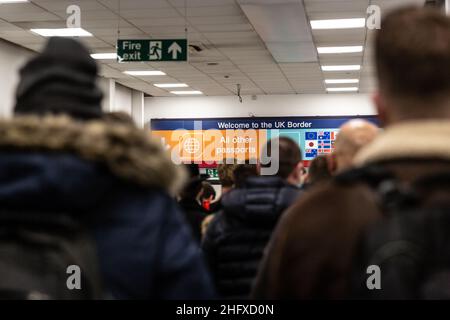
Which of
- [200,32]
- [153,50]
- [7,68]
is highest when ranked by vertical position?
[200,32]

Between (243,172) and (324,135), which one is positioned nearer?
(243,172)

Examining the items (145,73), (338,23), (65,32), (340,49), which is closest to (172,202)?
(338,23)

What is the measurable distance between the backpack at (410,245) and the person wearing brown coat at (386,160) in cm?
3

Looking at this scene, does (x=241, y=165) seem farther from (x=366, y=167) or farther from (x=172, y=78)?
(x=172, y=78)

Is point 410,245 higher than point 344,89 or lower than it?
lower

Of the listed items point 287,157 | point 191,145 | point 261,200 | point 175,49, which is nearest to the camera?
point 261,200

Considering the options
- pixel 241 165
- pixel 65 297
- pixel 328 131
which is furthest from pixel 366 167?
pixel 328 131

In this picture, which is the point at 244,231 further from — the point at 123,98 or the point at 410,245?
the point at 123,98

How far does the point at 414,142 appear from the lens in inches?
44.8

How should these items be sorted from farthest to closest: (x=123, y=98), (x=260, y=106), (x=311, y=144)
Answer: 1. (x=260, y=106)
2. (x=123, y=98)
3. (x=311, y=144)

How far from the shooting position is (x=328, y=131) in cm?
1509

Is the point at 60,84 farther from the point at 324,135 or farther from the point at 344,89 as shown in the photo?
the point at 344,89

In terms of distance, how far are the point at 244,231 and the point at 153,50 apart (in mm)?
5774

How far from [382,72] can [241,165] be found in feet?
7.38
